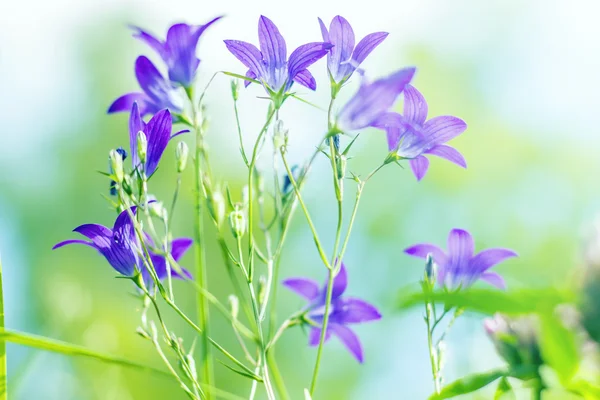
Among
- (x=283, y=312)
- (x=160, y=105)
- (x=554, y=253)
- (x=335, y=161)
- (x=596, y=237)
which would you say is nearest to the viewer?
(x=596, y=237)

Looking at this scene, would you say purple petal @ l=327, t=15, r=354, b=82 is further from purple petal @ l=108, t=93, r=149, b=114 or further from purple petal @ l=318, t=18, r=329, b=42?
purple petal @ l=108, t=93, r=149, b=114

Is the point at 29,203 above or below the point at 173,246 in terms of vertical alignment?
below

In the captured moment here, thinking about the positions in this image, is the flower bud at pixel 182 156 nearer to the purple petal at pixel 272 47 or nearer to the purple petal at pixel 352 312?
the purple petal at pixel 272 47

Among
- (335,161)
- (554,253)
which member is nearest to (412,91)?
(335,161)

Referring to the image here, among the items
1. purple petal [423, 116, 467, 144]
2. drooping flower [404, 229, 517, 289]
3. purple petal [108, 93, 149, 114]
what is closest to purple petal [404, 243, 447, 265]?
drooping flower [404, 229, 517, 289]

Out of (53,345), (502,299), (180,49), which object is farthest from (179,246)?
(502,299)

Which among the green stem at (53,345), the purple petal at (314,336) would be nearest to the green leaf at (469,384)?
the green stem at (53,345)

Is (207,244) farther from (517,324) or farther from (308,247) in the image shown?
(517,324)
